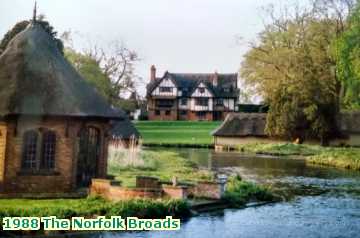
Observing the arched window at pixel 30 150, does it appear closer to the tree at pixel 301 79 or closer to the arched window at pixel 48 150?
the arched window at pixel 48 150

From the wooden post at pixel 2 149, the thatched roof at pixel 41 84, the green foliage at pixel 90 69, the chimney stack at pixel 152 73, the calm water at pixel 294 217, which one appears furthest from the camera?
the chimney stack at pixel 152 73

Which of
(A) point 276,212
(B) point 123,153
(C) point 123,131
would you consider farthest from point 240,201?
(C) point 123,131

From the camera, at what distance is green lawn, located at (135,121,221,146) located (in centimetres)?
7812

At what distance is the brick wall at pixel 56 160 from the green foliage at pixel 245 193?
6791 mm

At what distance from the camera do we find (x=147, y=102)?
11444cm

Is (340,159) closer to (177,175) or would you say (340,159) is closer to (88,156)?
(177,175)

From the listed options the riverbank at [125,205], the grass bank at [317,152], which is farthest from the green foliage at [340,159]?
the riverbank at [125,205]

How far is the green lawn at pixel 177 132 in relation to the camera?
78.1 metres

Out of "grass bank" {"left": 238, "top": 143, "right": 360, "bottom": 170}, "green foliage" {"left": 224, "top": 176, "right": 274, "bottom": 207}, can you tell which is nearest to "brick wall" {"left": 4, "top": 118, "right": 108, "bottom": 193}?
"green foliage" {"left": 224, "top": 176, "right": 274, "bottom": 207}

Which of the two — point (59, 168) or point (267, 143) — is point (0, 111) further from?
point (267, 143)

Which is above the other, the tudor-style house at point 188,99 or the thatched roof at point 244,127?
the tudor-style house at point 188,99

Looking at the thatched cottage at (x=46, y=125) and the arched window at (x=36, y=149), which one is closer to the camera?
the thatched cottage at (x=46, y=125)

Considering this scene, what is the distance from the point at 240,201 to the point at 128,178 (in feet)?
24.6

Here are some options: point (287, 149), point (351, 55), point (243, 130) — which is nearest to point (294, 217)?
point (351, 55)
